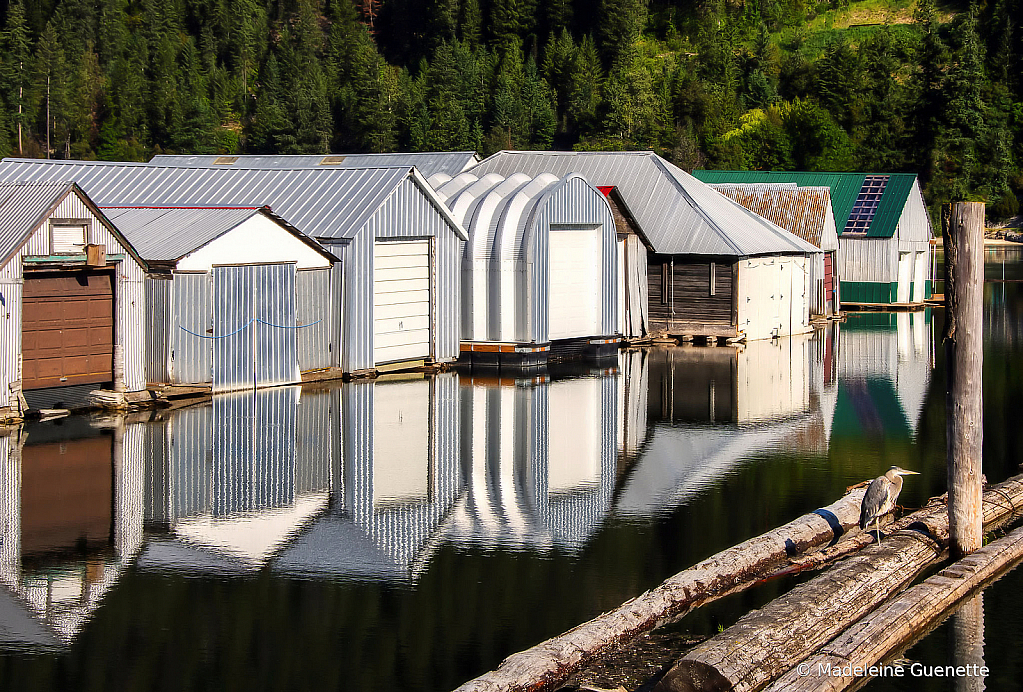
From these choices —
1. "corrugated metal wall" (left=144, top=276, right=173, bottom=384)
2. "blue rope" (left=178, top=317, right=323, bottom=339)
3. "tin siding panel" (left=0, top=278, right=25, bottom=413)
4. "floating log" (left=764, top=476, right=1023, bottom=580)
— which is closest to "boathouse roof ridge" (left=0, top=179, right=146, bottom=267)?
"tin siding panel" (left=0, top=278, right=25, bottom=413)

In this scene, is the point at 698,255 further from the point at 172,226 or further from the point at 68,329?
the point at 68,329

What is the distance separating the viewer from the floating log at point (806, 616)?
10484 mm

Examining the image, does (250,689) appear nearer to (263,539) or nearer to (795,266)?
(263,539)

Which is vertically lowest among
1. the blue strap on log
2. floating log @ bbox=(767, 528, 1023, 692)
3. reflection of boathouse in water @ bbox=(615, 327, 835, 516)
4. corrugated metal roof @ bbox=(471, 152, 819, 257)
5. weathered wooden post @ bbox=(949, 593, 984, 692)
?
weathered wooden post @ bbox=(949, 593, 984, 692)

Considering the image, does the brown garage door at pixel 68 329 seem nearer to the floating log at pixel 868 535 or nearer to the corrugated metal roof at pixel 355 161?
the floating log at pixel 868 535

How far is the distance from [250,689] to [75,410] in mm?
14419

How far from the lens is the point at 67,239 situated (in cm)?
2383

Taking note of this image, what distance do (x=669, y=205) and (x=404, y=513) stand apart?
78.7 ft

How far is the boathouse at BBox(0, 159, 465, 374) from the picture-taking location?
1155 inches

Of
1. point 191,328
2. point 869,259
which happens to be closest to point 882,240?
point 869,259

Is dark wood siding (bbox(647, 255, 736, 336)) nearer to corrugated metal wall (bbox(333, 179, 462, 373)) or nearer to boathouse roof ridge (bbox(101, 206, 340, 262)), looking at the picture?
corrugated metal wall (bbox(333, 179, 462, 373))

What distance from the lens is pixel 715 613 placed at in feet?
42.6

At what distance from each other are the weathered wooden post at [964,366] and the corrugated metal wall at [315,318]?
15.9m

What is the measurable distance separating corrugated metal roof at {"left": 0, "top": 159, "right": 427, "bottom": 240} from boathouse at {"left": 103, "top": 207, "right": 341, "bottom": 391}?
148 cm
